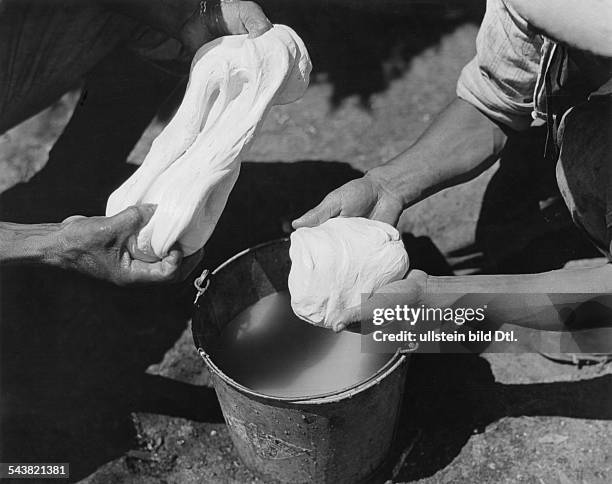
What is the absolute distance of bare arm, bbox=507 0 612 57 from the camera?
155cm

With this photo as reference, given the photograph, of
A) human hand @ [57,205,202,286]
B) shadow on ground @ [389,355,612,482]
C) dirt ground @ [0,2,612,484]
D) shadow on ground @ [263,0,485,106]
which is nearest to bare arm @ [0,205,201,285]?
human hand @ [57,205,202,286]

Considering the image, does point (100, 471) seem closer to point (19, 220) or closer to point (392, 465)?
point (392, 465)

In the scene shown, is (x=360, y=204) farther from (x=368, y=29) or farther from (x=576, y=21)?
(x=368, y=29)

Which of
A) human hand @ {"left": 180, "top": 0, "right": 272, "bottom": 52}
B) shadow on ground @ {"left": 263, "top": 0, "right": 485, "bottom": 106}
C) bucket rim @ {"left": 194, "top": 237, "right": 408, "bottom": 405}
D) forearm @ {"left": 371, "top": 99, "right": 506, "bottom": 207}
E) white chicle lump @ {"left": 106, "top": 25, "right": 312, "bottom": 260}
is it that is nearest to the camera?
bucket rim @ {"left": 194, "top": 237, "right": 408, "bottom": 405}

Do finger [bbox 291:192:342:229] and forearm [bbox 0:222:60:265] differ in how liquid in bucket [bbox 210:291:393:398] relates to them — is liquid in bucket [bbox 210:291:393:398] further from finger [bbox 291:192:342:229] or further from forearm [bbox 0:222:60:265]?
forearm [bbox 0:222:60:265]

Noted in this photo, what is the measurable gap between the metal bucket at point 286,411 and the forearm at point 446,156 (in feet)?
1.59

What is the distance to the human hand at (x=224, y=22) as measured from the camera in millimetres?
2311

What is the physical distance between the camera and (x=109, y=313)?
3.03 meters

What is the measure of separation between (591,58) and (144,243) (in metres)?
1.43

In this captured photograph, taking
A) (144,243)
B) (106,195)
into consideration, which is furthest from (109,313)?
(144,243)

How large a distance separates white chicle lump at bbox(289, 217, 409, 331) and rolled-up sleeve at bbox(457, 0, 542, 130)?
2.36ft

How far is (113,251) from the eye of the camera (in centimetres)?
200

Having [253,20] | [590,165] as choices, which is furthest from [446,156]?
[253,20]

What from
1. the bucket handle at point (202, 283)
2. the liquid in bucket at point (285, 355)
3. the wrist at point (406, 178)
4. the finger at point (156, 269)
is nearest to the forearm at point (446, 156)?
the wrist at point (406, 178)
